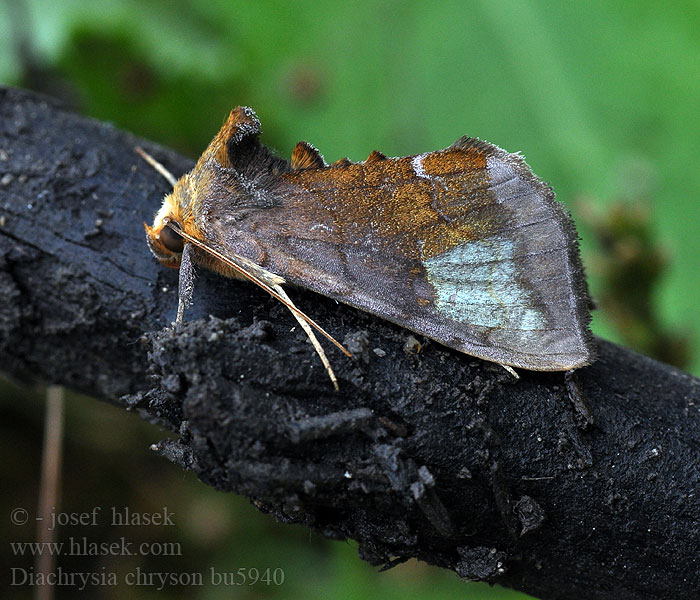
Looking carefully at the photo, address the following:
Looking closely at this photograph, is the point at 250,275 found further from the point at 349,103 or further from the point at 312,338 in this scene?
the point at 349,103

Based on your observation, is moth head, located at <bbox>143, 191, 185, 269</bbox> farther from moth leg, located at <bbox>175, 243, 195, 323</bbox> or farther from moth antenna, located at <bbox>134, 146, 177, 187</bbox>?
moth antenna, located at <bbox>134, 146, 177, 187</bbox>

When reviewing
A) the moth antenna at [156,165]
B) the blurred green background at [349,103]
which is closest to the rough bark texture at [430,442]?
the moth antenna at [156,165]

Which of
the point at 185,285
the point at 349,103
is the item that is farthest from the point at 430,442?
the point at 349,103

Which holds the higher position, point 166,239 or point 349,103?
point 349,103

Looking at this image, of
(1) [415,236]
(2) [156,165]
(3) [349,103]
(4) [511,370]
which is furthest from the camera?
(3) [349,103]

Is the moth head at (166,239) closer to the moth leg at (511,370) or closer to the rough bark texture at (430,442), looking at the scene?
the rough bark texture at (430,442)

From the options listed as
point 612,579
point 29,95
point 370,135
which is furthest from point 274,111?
point 612,579
